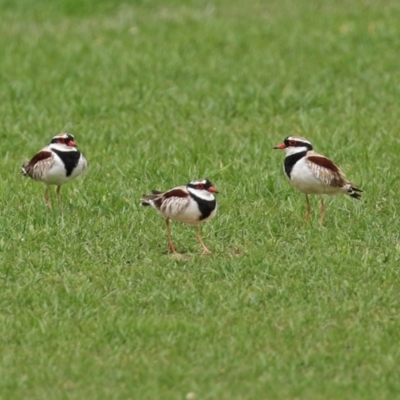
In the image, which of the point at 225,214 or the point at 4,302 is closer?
the point at 4,302

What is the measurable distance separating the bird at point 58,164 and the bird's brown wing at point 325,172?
2.01 m

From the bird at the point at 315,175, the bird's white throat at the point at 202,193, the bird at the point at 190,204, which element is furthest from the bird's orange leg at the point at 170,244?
the bird at the point at 315,175

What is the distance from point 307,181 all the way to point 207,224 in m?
0.93

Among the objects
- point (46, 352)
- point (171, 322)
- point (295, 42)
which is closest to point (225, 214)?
point (171, 322)

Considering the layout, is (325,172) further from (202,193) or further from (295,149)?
(202,193)

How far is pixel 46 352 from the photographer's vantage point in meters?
6.84

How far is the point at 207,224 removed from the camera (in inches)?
364

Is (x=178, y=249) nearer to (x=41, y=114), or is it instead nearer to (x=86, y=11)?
(x=41, y=114)

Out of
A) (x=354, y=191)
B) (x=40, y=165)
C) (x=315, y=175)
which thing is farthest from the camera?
(x=40, y=165)

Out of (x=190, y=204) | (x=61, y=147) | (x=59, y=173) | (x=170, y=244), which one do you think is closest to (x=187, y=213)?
(x=190, y=204)

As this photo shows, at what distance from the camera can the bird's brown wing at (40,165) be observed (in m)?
9.43

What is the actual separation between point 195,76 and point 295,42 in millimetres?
1948

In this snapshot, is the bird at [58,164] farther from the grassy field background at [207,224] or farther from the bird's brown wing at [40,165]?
the grassy field background at [207,224]

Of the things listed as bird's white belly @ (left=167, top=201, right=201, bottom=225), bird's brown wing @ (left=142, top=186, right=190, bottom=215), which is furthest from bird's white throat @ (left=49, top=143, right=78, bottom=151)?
bird's white belly @ (left=167, top=201, right=201, bottom=225)
